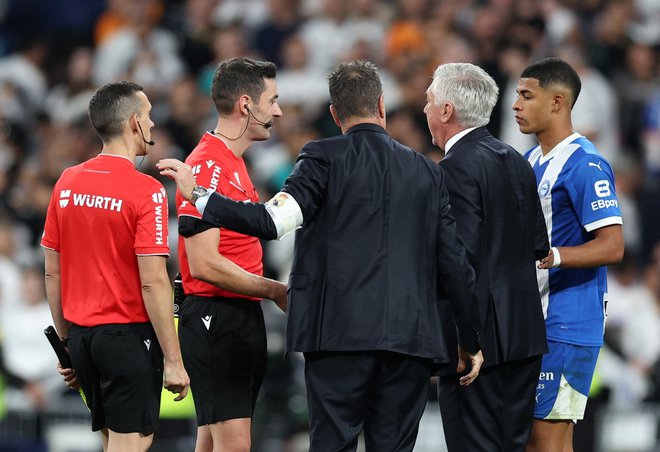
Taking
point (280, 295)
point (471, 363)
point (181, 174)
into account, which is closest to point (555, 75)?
point (471, 363)

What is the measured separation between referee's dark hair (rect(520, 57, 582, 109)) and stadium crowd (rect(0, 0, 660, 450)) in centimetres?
430

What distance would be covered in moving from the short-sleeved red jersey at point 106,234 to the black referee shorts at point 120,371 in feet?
0.22

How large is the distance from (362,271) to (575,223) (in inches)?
56.3

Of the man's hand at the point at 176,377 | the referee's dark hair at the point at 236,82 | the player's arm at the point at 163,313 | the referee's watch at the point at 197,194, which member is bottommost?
the man's hand at the point at 176,377

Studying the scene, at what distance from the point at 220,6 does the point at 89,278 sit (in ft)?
29.9

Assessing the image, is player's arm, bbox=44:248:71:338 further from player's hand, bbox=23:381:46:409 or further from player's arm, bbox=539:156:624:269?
player's hand, bbox=23:381:46:409

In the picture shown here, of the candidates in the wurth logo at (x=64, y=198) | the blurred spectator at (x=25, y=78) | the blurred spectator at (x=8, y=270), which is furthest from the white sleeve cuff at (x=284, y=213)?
the blurred spectator at (x=25, y=78)

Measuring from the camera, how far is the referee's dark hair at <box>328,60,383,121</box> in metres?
5.23

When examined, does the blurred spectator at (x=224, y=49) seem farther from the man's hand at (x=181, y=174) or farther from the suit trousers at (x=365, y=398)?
the suit trousers at (x=365, y=398)

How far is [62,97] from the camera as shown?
14109 mm

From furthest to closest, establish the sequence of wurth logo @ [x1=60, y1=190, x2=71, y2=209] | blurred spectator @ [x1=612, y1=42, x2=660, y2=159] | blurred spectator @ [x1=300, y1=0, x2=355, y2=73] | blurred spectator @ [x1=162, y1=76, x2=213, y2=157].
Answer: blurred spectator @ [x1=300, y1=0, x2=355, y2=73], blurred spectator @ [x1=162, y1=76, x2=213, y2=157], blurred spectator @ [x1=612, y1=42, x2=660, y2=159], wurth logo @ [x1=60, y1=190, x2=71, y2=209]

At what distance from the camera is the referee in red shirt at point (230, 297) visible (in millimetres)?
5625

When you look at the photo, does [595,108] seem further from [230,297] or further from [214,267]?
[214,267]

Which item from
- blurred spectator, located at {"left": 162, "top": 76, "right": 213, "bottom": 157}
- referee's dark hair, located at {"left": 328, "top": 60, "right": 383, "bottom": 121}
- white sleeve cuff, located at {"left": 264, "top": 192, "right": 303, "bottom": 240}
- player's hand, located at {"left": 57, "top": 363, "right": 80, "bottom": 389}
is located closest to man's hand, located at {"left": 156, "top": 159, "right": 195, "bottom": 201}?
white sleeve cuff, located at {"left": 264, "top": 192, "right": 303, "bottom": 240}
